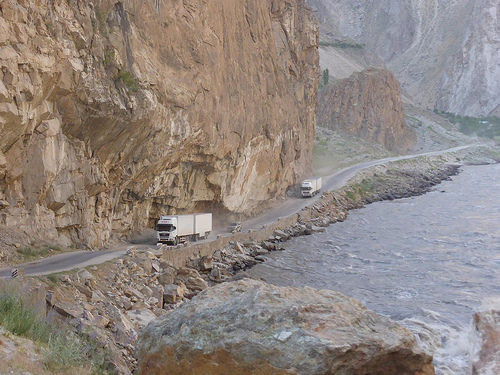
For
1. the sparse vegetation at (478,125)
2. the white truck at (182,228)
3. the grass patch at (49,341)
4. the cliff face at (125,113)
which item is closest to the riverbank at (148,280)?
the grass patch at (49,341)

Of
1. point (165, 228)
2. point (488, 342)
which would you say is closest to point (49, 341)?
point (488, 342)

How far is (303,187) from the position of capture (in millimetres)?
55594

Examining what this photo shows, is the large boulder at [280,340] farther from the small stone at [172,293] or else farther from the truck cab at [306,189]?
the truck cab at [306,189]

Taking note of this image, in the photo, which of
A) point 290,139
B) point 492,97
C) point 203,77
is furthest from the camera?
point 492,97

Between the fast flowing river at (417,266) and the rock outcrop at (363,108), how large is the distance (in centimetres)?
5526

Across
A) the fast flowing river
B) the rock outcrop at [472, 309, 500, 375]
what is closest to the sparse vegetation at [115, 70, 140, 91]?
the fast flowing river

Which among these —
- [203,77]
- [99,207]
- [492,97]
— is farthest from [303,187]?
[492,97]

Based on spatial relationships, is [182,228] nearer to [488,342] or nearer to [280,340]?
[488,342]

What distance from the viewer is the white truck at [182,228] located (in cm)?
2984

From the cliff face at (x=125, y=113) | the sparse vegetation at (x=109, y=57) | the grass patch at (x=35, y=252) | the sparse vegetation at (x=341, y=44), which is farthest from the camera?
the sparse vegetation at (x=341, y=44)

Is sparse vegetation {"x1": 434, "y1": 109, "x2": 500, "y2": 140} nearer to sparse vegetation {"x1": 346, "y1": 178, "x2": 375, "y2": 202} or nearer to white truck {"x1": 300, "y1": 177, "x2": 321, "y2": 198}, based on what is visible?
sparse vegetation {"x1": 346, "y1": 178, "x2": 375, "y2": 202}

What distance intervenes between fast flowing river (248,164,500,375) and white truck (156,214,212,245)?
12.9ft

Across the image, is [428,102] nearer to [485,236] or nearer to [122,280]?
[485,236]

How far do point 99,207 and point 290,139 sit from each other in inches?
1200
